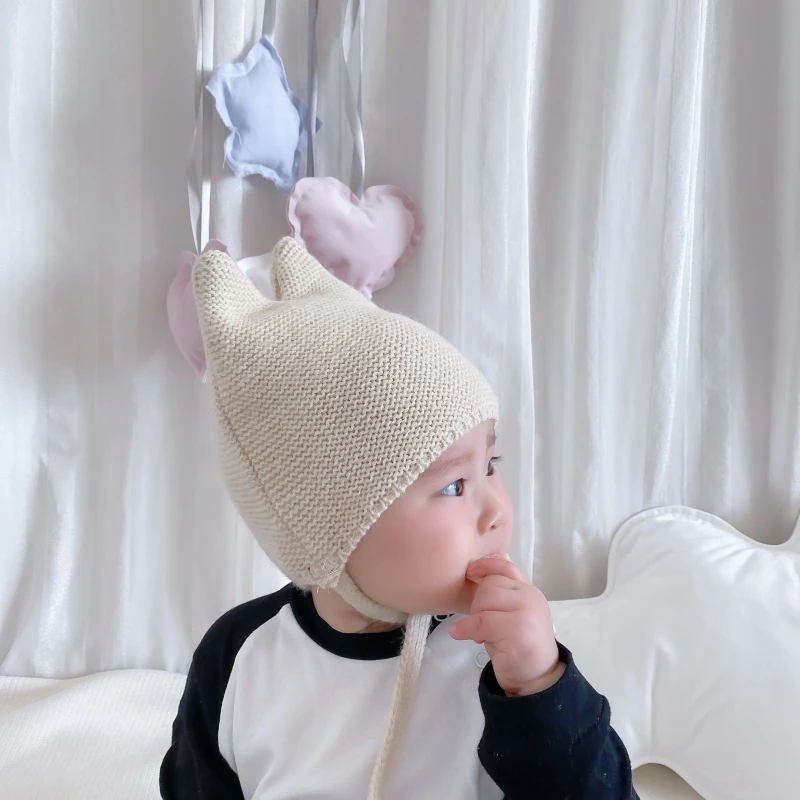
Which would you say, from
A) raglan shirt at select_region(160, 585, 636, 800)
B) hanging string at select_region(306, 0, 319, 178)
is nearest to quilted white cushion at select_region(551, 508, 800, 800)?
raglan shirt at select_region(160, 585, 636, 800)

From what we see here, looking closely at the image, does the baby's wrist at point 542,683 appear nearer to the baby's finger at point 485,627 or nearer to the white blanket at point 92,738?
the baby's finger at point 485,627

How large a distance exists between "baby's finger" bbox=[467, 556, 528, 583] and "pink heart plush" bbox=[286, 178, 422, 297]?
1.95 ft

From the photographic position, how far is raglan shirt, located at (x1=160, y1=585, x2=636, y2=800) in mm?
643

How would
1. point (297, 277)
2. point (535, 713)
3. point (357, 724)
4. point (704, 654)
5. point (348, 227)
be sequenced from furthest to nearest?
point (348, 227) → point (704, 654) → point (297, 277) → point (357, 724) → point (535, 713)

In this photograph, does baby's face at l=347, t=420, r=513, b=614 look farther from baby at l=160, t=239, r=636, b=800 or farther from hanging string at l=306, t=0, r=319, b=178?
hanging string at l=306, t=0, r=319, b=178

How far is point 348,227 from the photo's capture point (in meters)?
1.15

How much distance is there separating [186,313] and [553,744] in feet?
2.68

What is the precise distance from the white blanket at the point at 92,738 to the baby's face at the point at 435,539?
0.58m

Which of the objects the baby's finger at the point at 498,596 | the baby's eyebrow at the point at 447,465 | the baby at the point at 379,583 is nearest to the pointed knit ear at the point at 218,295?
the baby at the point at 379,583

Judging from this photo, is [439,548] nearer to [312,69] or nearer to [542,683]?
[542,683]

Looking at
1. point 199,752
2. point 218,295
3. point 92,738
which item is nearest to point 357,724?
point 199,752

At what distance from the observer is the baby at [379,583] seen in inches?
25.8

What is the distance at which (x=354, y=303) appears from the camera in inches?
32.2

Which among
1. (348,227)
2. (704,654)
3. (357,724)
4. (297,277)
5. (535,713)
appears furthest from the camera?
(348,227)
